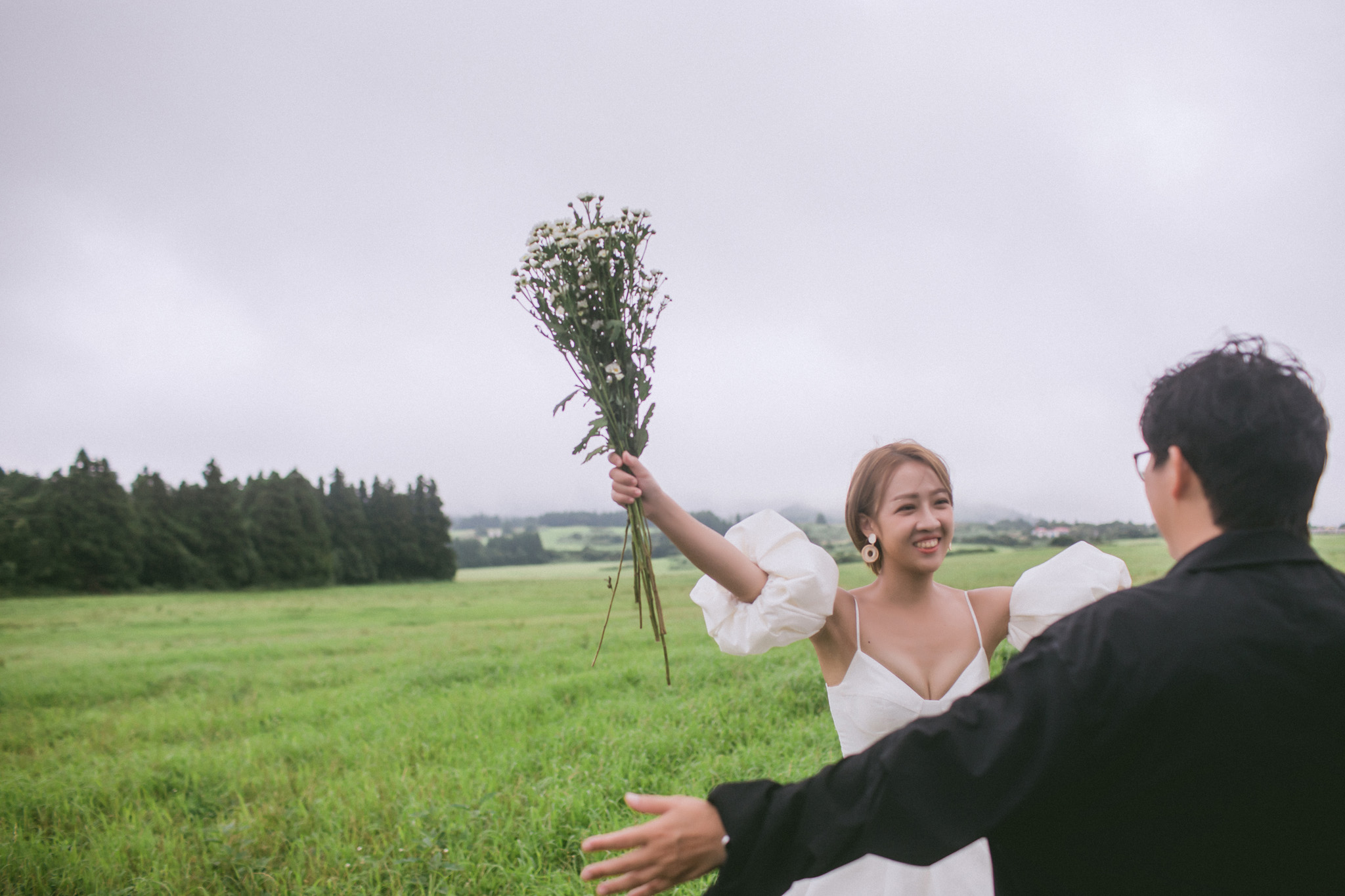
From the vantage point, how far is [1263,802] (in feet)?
4.19

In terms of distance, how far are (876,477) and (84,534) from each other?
5565cm

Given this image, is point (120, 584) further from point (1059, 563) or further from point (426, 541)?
point (1059, 563)

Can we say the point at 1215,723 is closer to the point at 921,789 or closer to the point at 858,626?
the point at 921,789

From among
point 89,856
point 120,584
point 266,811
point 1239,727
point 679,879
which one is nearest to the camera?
point 1239,727

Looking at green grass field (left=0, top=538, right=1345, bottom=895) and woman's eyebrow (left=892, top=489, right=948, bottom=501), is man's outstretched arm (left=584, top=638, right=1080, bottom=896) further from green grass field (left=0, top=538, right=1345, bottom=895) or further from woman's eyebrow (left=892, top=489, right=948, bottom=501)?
green grass field (left=0, top=538, right=1345, bottom=895)

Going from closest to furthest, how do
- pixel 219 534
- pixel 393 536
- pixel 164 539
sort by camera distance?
1. pixel 164 539
2. pixel 219 534
3. pixel 393 536

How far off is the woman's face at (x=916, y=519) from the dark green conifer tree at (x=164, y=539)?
56501 mm

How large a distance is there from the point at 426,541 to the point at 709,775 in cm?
5931

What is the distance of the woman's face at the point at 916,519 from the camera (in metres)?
2.69

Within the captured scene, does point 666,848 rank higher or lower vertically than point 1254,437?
lower

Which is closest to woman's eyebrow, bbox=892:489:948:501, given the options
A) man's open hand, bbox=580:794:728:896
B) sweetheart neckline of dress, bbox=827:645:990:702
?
sweetheart neckline of dress, bbox=827:645:990:702

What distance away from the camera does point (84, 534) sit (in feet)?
139

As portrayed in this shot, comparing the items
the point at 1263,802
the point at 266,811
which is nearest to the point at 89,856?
the point at 266,811

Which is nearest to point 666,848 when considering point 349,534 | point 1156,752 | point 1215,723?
point 1156,752
